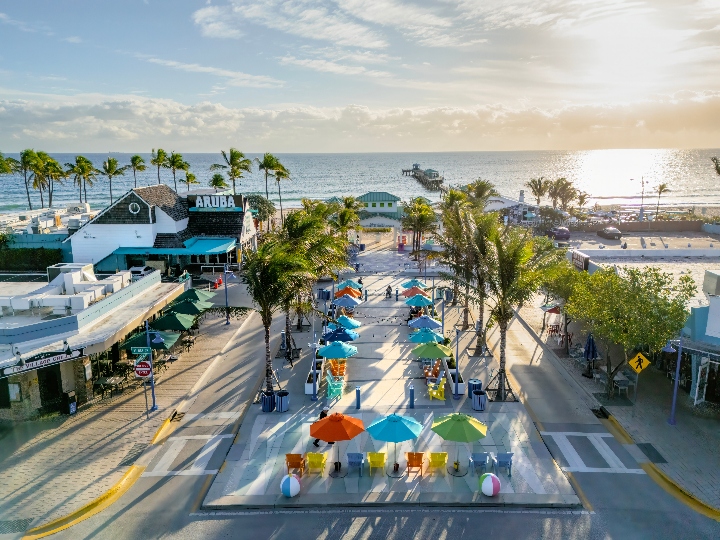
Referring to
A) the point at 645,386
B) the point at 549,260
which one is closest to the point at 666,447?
the point at 645,386

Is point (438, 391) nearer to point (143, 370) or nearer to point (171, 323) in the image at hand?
point (143, 370)

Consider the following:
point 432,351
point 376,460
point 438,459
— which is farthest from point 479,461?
point 432,351

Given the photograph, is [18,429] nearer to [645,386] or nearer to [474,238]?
[474,238]

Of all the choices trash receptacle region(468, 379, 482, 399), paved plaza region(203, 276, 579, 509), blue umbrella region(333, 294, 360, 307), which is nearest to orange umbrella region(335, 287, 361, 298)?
blue umbrella region(333, 294, 360, 307)

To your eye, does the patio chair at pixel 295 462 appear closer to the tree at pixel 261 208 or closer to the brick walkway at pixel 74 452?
the brick walkway at pixel 74 452

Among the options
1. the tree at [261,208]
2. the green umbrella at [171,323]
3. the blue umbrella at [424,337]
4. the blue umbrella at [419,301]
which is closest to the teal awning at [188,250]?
the green umbrella at [171,323]

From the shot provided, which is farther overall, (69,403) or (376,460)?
(69,403)
